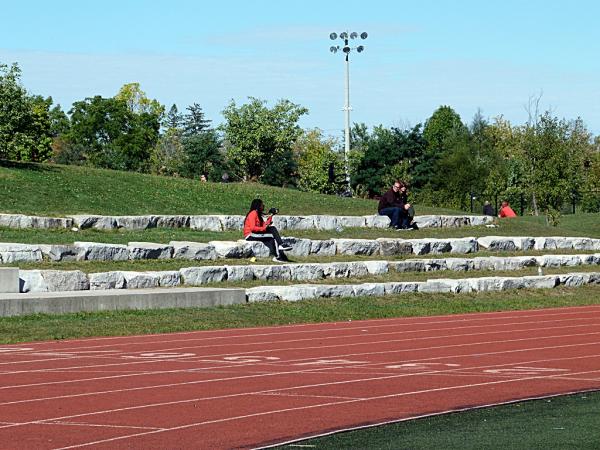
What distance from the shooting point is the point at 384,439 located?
9.77 meters

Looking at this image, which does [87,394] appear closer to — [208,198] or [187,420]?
[187,420]

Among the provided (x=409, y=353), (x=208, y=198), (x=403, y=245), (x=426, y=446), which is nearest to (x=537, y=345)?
(x=409, y=353)

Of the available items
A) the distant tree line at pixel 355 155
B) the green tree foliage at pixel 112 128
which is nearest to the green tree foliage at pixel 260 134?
the distant tree line at pixel 355 155

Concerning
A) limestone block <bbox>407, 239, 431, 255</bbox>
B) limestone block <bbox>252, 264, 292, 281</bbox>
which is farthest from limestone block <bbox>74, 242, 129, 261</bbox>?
limestone block <bbox>407, 239, 431, 255</bbox>

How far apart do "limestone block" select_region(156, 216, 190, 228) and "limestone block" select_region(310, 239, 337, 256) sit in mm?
4299

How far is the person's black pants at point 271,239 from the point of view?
96.6ft

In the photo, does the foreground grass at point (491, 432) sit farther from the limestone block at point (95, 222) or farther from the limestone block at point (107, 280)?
the limestone block at point (95, 222)

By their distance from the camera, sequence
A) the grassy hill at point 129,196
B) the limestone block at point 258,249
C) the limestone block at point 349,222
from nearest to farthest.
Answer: the limestone block at point 258,249, the grassy hill at point 129,196, the limestone block at point 349,222

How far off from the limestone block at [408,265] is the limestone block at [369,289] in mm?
2914

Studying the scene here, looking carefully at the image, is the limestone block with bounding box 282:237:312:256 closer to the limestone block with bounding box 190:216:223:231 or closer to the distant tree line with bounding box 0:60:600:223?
the limestone block with bounding box 190:216:223:231

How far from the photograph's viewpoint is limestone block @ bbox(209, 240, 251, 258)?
28.7m

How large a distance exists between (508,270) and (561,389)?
20.5 m

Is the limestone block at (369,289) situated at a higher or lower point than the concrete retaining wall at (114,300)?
lower

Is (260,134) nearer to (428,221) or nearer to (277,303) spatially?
(428,221)
